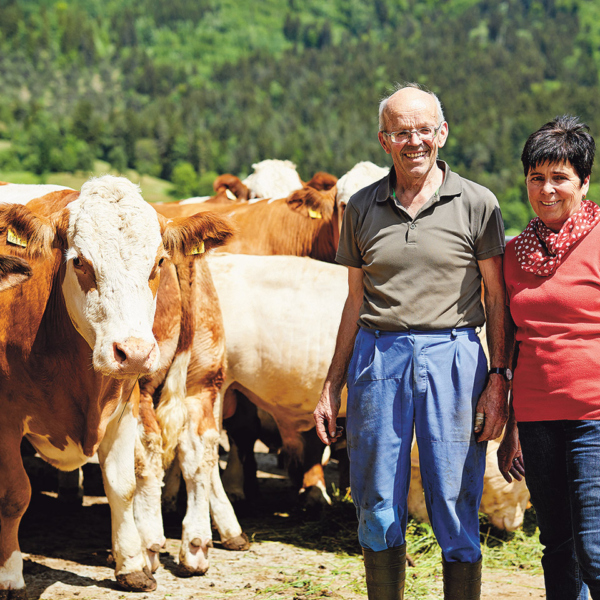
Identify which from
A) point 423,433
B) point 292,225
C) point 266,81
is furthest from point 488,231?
point 266,81

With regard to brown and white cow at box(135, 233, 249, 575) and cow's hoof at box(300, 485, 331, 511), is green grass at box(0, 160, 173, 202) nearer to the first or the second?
cow's hoof at box(300, 485, 331, 511)

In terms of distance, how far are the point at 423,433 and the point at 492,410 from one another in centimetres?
28

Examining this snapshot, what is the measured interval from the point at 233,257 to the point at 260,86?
150 metres

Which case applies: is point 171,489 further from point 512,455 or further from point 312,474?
point 512,455

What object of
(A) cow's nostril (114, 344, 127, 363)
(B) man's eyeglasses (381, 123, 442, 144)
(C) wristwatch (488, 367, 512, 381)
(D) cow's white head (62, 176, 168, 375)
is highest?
(B) man's eyeglasses (381, 123, 442, 144)

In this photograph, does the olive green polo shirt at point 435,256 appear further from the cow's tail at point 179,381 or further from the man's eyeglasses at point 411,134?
the cow's tail at point 179,381

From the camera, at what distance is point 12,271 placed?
364 cm

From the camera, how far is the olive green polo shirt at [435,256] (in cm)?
297

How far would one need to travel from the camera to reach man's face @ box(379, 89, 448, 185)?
9.73 feet

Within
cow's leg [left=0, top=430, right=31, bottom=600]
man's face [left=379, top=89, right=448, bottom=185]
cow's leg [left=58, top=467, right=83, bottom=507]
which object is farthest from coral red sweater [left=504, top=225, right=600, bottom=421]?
cow's leg [left=58, top=467, right=83, bottom=507]


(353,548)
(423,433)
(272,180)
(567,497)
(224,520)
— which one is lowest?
(353,548)

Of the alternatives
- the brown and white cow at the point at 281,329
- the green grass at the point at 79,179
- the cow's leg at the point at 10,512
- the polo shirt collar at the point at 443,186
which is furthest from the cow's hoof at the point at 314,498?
the green grass at the point at 79,179

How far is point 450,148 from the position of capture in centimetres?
9950

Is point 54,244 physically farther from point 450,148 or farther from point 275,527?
point 450,148
